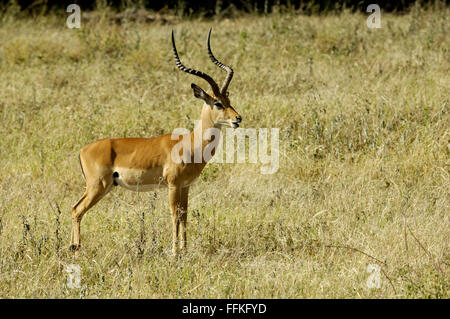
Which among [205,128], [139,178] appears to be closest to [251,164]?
[205,128]

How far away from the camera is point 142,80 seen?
9742mm

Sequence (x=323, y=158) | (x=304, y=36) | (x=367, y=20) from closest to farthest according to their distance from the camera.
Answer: (x=323, y=158), (x=304, y=36), (x=367, y=20)

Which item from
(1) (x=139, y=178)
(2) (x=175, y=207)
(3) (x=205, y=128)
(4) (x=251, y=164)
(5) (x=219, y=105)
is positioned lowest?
(4) (x=251, y=164)

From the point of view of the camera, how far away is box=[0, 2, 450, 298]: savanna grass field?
494cm

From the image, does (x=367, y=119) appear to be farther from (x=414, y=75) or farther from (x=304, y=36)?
(x=304, y=36)

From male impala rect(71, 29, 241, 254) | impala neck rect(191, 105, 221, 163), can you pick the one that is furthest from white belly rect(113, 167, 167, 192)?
impala neck rect(191, 105, 221, 163)

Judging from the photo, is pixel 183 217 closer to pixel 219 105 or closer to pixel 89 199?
pixel 89 199

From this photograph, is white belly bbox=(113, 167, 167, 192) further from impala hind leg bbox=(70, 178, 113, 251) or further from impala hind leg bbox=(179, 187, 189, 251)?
impala hind leg bbox=(179, 187, 189, 251)

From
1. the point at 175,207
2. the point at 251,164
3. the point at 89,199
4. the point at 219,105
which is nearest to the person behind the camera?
the point at 89,199

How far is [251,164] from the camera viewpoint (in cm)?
747

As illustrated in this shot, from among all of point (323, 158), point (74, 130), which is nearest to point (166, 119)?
point (74, 130)
